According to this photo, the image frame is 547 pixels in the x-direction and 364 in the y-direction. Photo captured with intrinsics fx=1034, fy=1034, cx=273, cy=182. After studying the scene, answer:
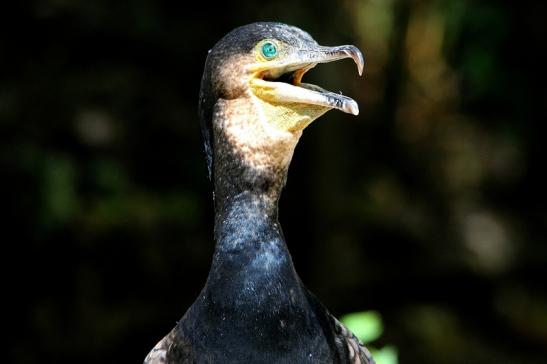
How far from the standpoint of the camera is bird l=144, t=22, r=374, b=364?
2.92 m

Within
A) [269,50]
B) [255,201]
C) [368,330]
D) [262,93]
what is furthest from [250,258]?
[368,330]

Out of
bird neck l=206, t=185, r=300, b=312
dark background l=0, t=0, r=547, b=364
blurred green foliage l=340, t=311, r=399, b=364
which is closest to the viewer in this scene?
bird neck l=206, t=185, r=300, b=312

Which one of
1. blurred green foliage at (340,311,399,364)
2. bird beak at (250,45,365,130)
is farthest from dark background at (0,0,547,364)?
bird beak at (250,45,365,130)

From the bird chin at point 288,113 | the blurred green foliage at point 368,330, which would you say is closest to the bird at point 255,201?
the bird chin at point 288,113

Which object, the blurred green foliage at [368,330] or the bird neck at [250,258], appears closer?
the bird neck at [250,258]

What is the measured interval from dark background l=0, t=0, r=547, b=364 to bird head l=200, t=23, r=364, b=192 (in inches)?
131

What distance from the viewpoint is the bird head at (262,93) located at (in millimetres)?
2926

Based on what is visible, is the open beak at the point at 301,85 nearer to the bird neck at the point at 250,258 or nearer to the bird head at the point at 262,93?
the bird head at the point at 262,93

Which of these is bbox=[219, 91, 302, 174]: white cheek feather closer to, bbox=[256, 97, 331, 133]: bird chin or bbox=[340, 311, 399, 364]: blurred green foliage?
bbox=[256, 97, 331, 133]: bird chin

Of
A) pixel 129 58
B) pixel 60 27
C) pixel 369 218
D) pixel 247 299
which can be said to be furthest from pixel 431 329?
pixel 247 299

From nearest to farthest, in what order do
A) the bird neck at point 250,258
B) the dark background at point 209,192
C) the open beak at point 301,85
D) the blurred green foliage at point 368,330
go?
the open beak at point 301,85 → the bird neck at point 250,258 → the blurred green foliage at point 368,330 → the dark background at point 209,192

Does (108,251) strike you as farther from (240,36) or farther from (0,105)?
(240,36)

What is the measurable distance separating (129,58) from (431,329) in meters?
2.83

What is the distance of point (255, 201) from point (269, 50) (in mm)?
437
